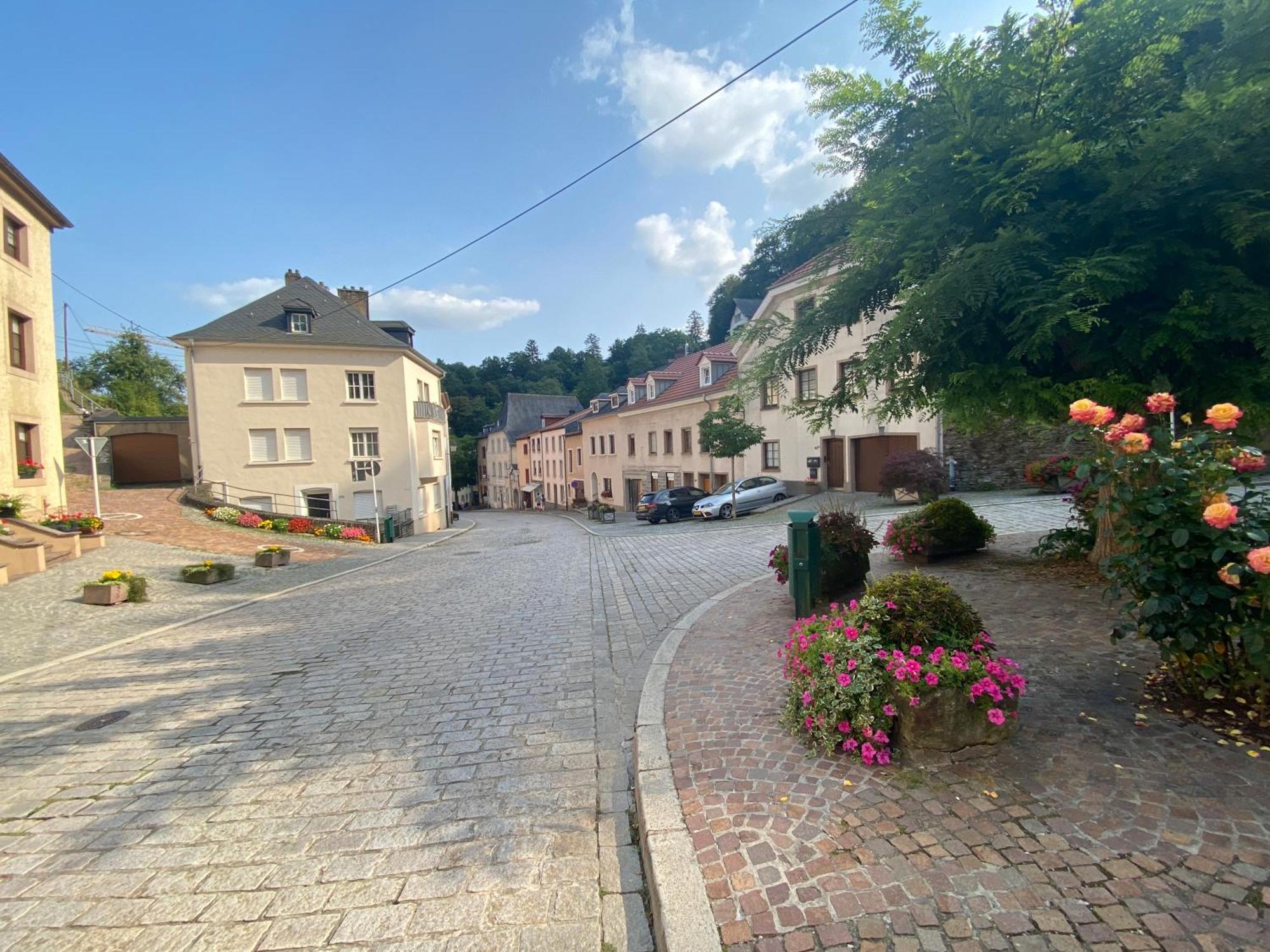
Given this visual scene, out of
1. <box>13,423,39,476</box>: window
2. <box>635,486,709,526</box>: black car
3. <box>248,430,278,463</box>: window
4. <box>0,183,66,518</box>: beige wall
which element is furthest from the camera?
<box>635,486,709,526</box>: black car

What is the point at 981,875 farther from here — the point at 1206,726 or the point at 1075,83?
the point at 1075,83

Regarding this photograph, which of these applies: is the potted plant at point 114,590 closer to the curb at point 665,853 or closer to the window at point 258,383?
the curb at point 665,853

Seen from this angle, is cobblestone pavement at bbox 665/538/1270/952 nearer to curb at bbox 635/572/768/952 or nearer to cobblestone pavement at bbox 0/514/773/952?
curb at bbox 635/572/768/952

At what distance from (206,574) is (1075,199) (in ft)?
50.1

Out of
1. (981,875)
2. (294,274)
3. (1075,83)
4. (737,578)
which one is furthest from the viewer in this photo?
(294,274)

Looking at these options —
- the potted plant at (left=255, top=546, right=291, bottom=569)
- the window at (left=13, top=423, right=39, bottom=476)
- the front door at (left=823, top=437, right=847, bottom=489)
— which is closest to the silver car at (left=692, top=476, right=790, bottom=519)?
the front door at (left=823, top=437, right=847, bottom=489)

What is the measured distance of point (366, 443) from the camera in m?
27.2

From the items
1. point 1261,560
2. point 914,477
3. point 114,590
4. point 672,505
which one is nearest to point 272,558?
point 114,590

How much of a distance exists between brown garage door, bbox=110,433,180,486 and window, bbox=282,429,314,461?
753 centimetres

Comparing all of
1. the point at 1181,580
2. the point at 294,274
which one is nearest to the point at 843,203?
the point at 1181,580

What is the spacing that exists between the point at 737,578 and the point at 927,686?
20.2 feet

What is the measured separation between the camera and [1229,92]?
131 inches

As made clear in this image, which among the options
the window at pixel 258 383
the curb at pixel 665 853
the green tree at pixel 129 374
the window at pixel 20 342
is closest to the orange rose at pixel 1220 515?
the curb at pixel 665 853

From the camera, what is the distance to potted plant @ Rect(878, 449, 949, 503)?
703 inches
